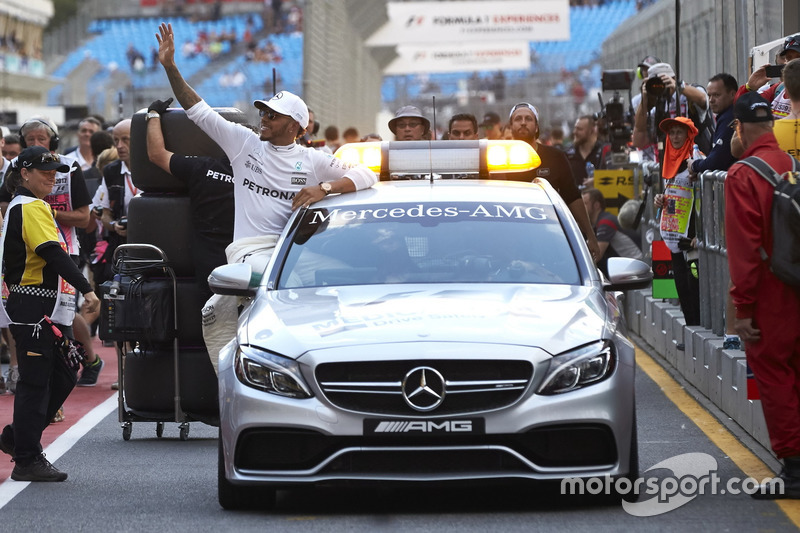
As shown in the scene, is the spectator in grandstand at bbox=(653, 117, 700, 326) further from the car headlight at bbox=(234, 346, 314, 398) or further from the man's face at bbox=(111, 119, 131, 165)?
the car headlight at bbox=(234, 346, 314, 398)

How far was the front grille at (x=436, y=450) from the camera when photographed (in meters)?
6.43

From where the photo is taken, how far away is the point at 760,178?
7.11 m

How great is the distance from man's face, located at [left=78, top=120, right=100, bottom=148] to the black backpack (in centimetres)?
1073

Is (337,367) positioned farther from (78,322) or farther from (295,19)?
(295,19)

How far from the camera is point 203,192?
30.0ft

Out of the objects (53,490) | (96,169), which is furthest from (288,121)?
(96,169)

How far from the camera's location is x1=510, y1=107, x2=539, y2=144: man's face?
12.3 metres

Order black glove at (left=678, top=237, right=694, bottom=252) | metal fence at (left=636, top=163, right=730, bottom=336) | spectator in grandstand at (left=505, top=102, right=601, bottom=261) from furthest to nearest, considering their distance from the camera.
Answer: black glove at (left=678, top=237, right=694, bottom=252) < spectator in grandstand at (left=505, top=102, right=601, bottom=261) < metal fence at (left=636, top=163, right=730, bottom=336)

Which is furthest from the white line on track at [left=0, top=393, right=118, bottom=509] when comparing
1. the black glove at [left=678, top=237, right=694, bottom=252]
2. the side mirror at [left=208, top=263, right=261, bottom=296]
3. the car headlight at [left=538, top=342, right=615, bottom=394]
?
the black glove at [left=678, top=237, right=694, bottom=252]

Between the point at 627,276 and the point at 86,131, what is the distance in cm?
1064

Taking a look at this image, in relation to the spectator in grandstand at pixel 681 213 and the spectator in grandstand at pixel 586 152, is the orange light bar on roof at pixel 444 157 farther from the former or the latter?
the spectator in grandstand at pixel 586 152

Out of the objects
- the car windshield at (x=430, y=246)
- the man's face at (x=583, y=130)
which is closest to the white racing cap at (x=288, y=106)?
the car windshield at (x=430, y=246)

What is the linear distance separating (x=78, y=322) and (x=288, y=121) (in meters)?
3.87

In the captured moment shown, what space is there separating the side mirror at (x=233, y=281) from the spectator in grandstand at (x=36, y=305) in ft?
3.09
